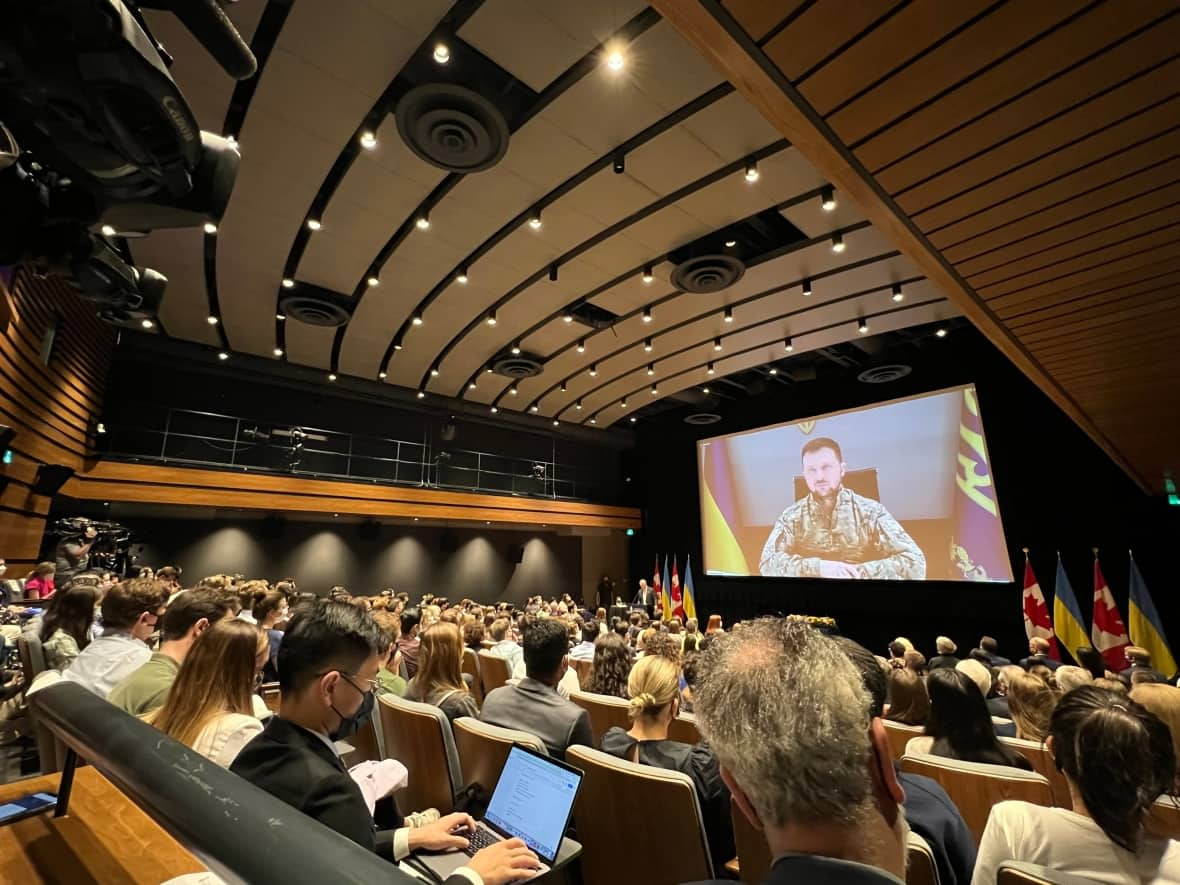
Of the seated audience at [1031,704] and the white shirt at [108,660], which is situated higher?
the white shirt at [108,660]

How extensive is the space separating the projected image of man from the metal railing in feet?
17.9

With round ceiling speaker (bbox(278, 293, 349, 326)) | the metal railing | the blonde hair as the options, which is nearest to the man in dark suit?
the blonde hair

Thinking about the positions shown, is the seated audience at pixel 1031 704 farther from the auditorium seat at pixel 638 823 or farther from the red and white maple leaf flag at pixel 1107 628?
the red and white maple leaf flag at pixel 1107 628

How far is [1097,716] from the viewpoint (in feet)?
4.73

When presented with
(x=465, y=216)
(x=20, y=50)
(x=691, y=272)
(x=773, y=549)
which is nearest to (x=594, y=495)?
(x=773, y=549)

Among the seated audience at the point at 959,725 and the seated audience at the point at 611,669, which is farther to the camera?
the seated audience at the point at 611,669

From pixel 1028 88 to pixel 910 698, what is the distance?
Answer: 318 centimetres

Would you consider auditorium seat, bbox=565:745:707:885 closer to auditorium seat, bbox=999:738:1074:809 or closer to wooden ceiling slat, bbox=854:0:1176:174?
auditorium seat, bbox=999:738:1074:809

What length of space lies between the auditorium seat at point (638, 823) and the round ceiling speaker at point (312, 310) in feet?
25.2

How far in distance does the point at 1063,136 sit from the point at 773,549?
9867mm

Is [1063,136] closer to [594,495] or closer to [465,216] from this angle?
[465,216]

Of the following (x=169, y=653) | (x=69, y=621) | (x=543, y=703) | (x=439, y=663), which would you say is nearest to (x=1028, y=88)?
(x=543, y=703)

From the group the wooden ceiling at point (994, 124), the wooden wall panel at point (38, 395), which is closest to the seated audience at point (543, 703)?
the wooden ceiling at point (994, 124)

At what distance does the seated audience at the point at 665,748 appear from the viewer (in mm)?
1902
